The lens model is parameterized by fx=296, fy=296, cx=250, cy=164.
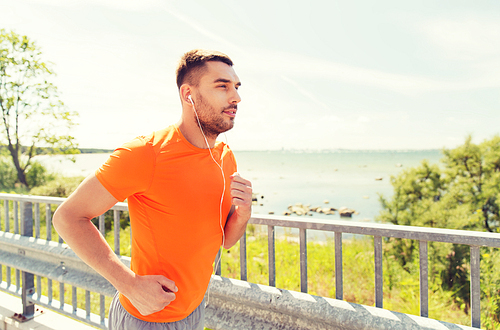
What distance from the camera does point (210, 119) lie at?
151cm

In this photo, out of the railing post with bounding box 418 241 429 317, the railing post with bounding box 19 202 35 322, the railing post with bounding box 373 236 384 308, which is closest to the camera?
the railing post with bounding box 418 241 429 317

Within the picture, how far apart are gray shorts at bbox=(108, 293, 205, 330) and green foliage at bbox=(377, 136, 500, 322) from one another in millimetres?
5237

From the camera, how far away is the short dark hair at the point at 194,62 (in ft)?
5.02

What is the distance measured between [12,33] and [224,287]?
747 inches

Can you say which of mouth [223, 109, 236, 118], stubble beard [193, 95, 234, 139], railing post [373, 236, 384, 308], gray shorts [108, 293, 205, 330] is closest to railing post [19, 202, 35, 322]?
gray shorts [108, 293, 205, 330]

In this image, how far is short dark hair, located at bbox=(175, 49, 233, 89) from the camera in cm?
153

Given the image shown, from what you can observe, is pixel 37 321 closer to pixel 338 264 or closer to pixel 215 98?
pixel 338 264

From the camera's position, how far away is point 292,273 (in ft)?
20.2

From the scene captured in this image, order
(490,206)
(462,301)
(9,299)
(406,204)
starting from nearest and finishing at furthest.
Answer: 1. (9,299)
2. (462,301)
3. (490,206)
4. (406,204)

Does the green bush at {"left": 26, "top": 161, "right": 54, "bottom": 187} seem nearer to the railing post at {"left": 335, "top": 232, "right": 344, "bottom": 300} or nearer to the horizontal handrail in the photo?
the horizontal handrail

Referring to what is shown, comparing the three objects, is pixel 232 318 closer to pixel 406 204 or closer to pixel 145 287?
pixel 145 287

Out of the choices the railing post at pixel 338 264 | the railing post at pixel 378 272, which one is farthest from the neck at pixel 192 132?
the railing post at pixel 378 272

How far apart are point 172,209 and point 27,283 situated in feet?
10.2

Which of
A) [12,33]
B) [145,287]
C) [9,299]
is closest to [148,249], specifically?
[145,287]
